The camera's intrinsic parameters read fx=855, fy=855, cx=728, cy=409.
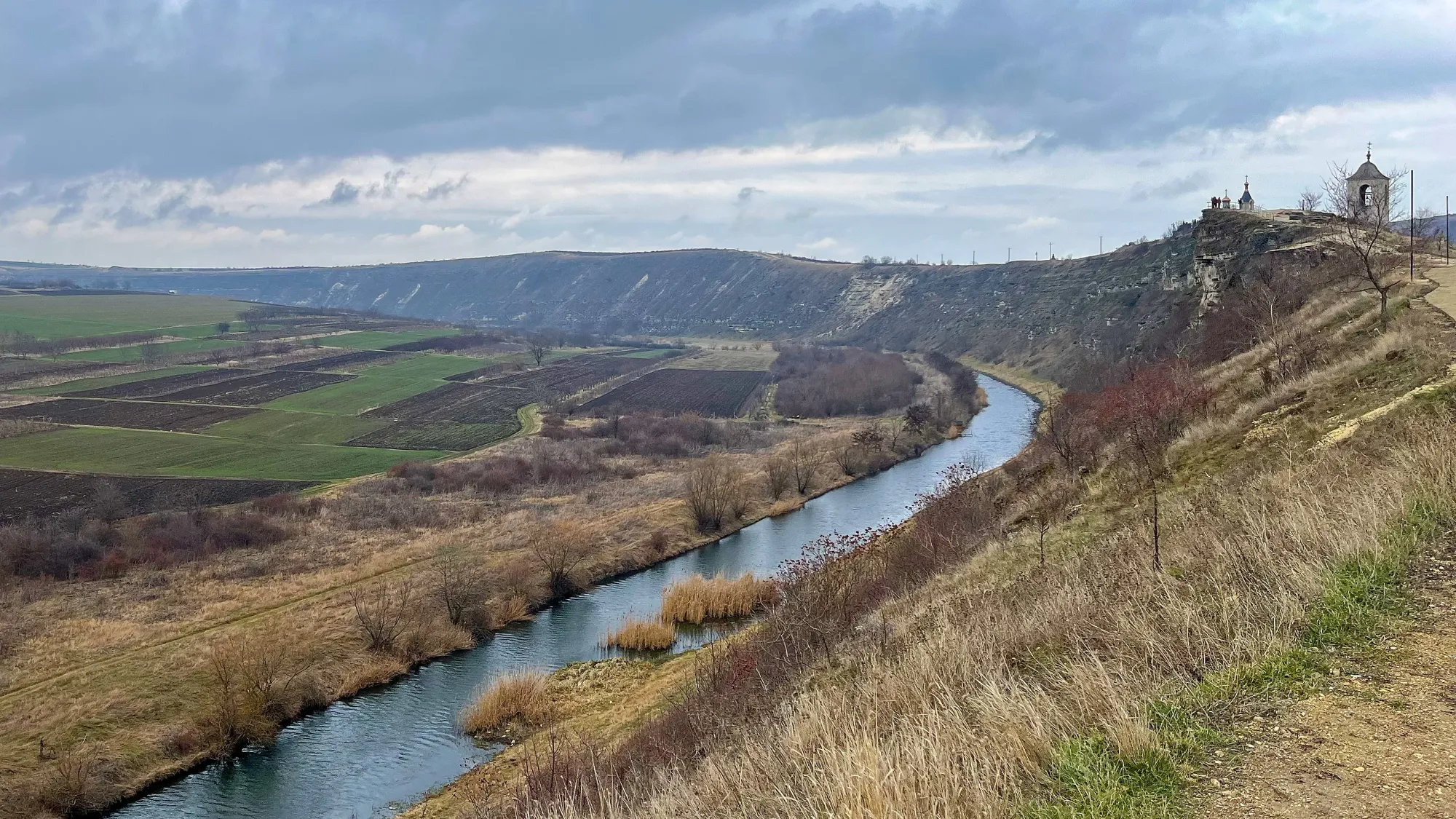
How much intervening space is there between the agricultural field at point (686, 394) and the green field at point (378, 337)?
4420 cm

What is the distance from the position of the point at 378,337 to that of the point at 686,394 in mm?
66528

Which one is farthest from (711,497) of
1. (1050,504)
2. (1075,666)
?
(1075,666)

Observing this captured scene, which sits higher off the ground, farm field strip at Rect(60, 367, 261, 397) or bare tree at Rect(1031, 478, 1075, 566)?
farm field strip at Rect(60, 367, 261, 397)

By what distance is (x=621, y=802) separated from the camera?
8.80 metres

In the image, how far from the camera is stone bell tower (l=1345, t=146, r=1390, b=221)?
26.5m

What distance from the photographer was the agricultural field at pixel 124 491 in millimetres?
46625

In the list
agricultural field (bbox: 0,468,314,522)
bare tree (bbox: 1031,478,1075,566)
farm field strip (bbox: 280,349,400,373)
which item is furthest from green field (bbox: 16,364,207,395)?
bare tree (bbox: 1031,478,1075,566)

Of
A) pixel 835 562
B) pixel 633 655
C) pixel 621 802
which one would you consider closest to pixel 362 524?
pixel 633 655

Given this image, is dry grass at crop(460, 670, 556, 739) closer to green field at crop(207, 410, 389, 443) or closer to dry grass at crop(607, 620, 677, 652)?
dry grass at crop(607, 620, 677, 652)

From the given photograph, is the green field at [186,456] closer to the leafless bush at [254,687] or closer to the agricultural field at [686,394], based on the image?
the agricultural field at [686,394]

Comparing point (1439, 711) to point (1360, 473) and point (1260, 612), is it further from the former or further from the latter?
point (1360, 473)

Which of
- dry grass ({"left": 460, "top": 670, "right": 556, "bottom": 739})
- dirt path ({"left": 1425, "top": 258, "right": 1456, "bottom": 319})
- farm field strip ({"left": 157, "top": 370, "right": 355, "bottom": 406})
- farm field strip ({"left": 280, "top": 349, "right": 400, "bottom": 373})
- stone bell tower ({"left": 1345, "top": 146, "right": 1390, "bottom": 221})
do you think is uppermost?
stone bell tower ({"left": 1345, "top": 146, "right": 1390, "bottom": 221})

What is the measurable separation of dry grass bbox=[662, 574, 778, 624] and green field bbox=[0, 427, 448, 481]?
33.6m

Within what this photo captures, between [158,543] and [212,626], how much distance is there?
37.5 ft
